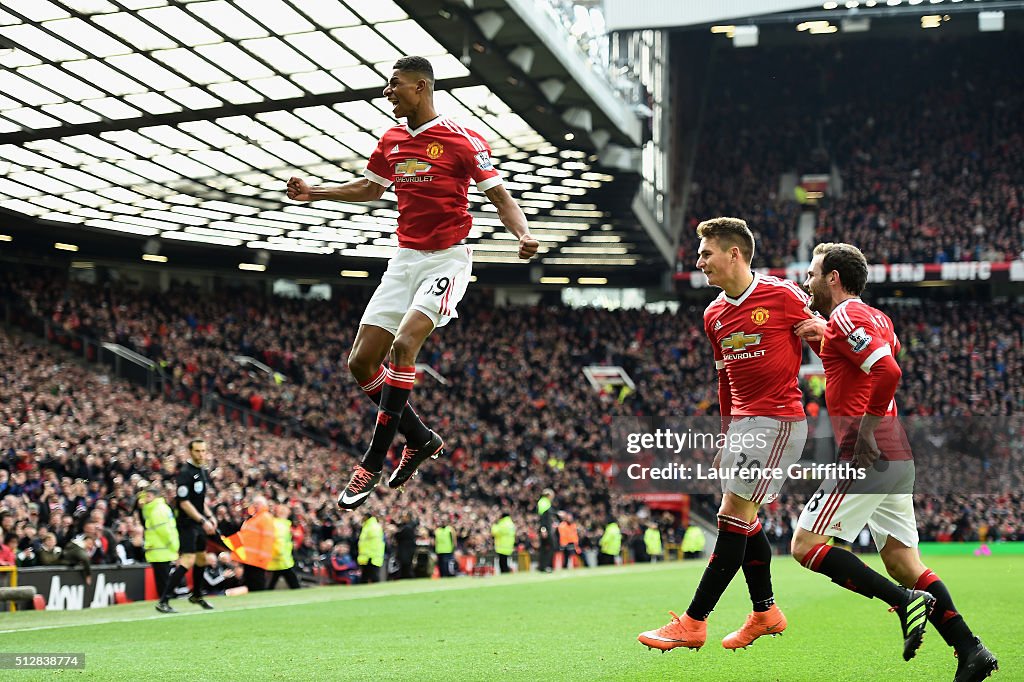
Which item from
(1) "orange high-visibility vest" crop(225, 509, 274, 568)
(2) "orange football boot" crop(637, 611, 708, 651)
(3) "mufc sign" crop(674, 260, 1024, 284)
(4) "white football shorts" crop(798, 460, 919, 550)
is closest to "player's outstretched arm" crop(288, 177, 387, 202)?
(2) "orange football boot" crop(637, 611, 708, 651)

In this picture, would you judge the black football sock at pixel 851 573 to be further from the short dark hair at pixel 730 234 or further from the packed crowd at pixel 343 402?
the packed crowd at pixel 343 402

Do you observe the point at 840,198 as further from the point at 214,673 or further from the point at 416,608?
the point at 214,673

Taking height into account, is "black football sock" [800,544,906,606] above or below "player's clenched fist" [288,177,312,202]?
below

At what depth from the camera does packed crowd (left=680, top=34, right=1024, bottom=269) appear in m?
43.8

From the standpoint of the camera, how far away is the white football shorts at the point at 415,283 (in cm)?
612

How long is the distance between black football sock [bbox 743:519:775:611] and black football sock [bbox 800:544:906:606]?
0.41 metres

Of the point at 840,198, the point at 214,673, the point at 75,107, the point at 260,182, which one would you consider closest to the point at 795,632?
the point at 214,673

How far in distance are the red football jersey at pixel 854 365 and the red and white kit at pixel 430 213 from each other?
6.97 ft

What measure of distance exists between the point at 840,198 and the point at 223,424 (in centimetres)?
2808

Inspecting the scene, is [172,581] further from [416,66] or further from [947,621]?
[947,621]

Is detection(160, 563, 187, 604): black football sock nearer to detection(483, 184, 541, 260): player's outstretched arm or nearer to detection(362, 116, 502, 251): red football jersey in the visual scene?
detection(362, 116, 502, 251): red football jersey

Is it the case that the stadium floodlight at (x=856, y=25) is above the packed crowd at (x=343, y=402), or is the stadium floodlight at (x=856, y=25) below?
above

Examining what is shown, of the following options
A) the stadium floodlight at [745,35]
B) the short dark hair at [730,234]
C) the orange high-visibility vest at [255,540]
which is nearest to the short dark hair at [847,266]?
the short dark hair at [730,234]

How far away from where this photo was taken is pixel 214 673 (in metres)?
7.38
